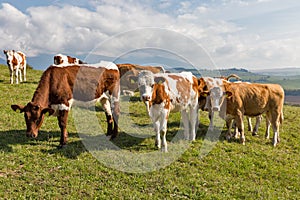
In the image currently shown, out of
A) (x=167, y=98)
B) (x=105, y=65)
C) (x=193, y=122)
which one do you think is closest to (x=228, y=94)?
(x=193, y=122)

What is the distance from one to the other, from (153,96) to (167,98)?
556mm

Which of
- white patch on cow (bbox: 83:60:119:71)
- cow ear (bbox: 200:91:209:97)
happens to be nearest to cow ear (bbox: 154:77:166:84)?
white patch on cow (bbox: 83:60:119:71)

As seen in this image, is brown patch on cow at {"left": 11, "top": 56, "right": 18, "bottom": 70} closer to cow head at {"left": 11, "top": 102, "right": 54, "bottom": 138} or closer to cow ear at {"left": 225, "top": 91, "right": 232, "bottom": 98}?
cow head at {"left": 11, "top": 102, "right": 54, "bottom": 138}

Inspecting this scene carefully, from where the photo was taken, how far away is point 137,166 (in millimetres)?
7625

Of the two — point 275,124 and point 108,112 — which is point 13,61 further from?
point 275,124

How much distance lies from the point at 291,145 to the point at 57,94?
9434 mm

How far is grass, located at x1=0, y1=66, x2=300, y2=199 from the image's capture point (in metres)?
6.32

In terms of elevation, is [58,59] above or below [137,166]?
above

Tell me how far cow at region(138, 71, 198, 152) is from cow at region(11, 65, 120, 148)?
6.51ft

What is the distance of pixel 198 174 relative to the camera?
7414mm

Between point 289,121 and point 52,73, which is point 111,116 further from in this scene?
point 289,121

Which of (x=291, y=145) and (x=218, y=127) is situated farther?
(x=218, y=127)

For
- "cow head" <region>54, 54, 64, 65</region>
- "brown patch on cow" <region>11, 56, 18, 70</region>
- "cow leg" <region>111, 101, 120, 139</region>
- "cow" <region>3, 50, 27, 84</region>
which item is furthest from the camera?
"brown patch on cow" <region>11, 56, 18, 70</region>

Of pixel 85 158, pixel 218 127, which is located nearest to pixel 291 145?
pixel 218 127
